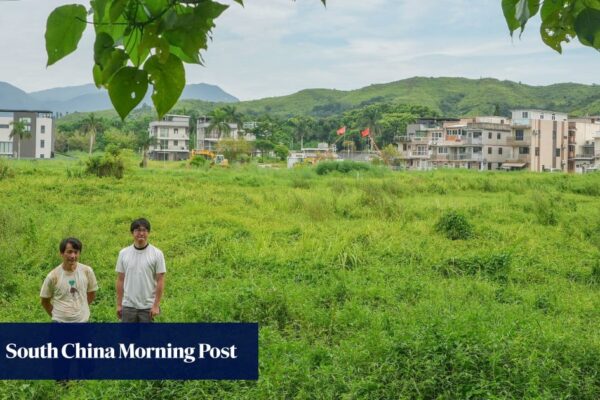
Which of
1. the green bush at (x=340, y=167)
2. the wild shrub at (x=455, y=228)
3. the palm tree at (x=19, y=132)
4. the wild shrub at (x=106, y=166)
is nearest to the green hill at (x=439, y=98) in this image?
the palm tree at (x=19, y=132)

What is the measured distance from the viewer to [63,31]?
603 mm

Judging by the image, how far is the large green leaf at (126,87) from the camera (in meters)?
0.64

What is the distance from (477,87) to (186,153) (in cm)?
5345

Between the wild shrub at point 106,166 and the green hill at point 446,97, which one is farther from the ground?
the green hill at point 446,97

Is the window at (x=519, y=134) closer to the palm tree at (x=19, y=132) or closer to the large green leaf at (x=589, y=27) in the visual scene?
the palm tree at (x=19, y=132)

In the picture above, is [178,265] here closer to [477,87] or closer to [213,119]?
[213,119]

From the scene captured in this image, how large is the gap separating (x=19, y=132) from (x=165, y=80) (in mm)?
37506

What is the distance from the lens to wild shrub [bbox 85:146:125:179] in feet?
49.5

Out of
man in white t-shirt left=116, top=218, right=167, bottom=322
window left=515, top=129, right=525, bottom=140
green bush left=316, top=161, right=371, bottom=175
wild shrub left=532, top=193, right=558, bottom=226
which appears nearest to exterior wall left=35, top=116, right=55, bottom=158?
green bush left=316, top=161, right=371, bottom=175

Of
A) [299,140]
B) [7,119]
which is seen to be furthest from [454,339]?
[299,140]

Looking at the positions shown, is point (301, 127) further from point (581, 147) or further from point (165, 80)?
point (165, 80)

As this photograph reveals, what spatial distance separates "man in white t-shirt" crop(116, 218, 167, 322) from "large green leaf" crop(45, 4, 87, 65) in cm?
304

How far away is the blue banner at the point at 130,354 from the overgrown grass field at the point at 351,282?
0.08 meters

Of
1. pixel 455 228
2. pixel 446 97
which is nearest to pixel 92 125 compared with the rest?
pixel 455 228
